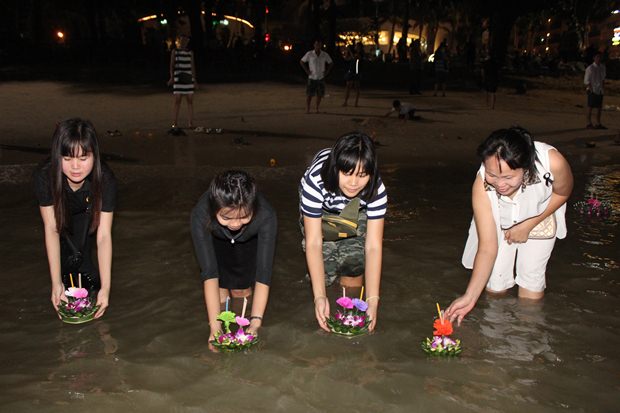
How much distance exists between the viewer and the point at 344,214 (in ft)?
14.8

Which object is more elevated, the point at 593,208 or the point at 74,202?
the point at 74,202

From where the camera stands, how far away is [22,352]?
3.96m

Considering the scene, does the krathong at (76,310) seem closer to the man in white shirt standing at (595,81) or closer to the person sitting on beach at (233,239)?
the person sitting on beach at (233,239)

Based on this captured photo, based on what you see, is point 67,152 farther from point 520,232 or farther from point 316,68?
point 316,68

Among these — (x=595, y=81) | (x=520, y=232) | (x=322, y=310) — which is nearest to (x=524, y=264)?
(x=520, y=232)

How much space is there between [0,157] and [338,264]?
735 centimetres

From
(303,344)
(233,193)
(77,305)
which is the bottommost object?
(303,344)

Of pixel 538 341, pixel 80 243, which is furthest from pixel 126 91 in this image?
pixel 538 341

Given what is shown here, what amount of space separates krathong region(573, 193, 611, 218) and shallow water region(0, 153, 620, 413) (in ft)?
3.24

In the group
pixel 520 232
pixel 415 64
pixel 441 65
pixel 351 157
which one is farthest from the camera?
pixel 441 65

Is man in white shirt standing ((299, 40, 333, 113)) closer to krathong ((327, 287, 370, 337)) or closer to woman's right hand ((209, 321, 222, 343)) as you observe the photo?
krathong ((327, 287, 370, 337))

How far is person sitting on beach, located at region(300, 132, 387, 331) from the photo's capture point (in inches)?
148

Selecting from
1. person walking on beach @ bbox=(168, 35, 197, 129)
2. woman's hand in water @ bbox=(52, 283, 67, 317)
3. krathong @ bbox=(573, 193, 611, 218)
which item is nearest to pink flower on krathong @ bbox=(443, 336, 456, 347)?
woman's hand in water @ bbox=(52, 283, 67, 317)

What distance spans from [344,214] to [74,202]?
194cm
